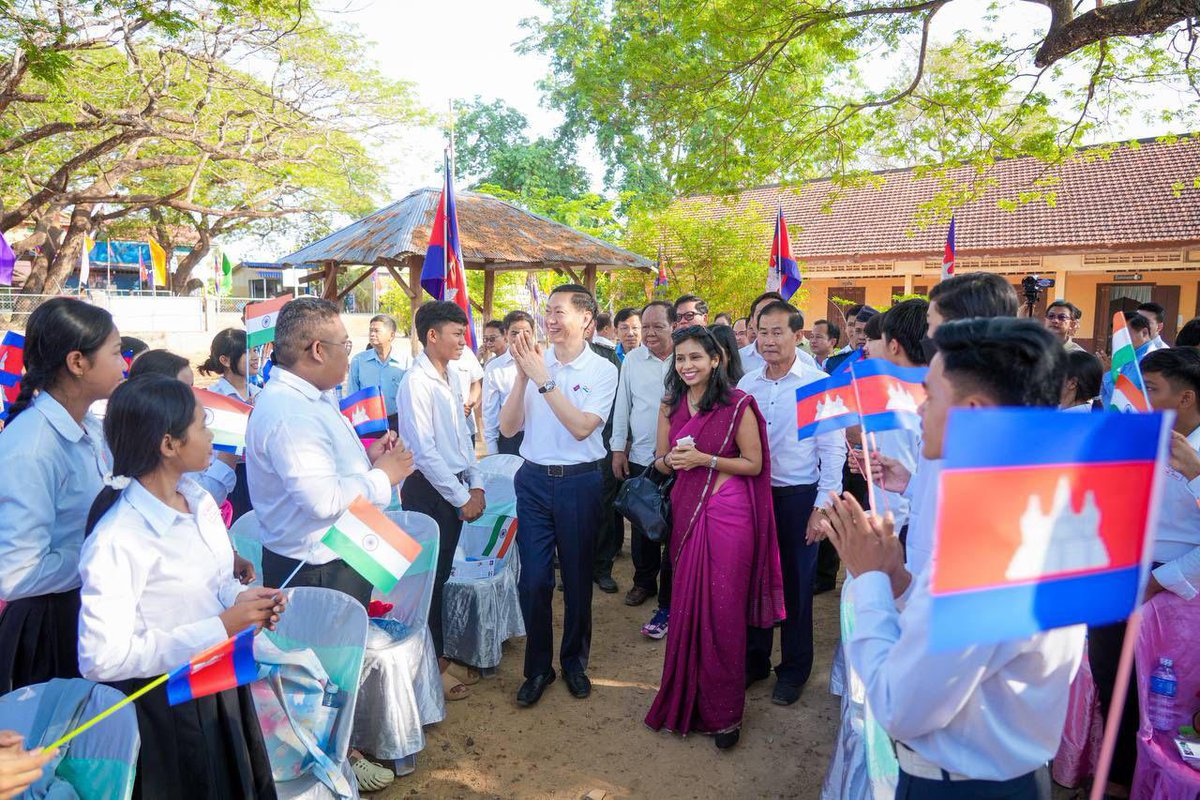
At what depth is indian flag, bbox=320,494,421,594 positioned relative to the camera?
2.29m

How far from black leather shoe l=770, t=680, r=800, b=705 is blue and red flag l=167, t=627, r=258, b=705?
2.64 meters

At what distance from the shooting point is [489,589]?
12.9 ft

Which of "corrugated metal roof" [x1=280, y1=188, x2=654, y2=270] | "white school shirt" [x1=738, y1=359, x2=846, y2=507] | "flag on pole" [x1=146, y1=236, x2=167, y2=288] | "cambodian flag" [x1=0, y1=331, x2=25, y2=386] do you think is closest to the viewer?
"white school shirt" [x1=738, y1=359, x2=846, y2=507]

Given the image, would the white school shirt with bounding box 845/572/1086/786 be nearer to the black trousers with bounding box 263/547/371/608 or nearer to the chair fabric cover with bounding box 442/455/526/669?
the black trousers with bounding box 263/547/371/608

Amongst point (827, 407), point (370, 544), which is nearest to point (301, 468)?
point (370, 544)

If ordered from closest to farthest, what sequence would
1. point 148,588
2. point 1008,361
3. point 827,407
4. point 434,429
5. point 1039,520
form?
point 1039,520 → point 1008,361 → point 148,588 → point 827,407 → point 434,429

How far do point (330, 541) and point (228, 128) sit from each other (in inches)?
531

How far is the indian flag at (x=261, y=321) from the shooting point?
4008 mm

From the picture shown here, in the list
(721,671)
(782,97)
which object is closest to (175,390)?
(721,671)

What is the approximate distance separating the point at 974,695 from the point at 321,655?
200cm

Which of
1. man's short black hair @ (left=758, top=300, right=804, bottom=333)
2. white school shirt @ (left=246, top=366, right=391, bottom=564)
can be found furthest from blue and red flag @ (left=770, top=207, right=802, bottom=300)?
white school shirt @ (left=246, top=366, right=391, bottom=564)

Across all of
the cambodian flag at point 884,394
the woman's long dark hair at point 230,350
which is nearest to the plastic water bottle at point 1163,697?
the cambodian flag at point 884,394

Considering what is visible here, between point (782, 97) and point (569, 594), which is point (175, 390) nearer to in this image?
point (569, 594)

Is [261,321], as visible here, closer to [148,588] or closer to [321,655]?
[321,655]
